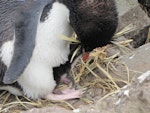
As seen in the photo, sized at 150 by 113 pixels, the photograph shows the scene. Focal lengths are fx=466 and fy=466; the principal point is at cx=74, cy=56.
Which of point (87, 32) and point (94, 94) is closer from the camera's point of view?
point (87, 32)

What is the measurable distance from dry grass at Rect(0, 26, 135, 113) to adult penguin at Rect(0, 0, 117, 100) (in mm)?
60

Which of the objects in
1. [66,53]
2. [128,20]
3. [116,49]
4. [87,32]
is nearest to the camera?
[87,32]

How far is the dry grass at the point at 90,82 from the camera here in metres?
2.73

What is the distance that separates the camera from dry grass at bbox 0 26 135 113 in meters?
2.73

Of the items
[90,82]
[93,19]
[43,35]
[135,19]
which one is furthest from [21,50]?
[135,19]

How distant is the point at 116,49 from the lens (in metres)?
3.17

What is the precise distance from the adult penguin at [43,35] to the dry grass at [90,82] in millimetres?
60

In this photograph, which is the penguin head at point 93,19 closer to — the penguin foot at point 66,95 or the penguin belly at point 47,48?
the penguin belly at point 47,48

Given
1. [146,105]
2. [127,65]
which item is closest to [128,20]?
[127,65]

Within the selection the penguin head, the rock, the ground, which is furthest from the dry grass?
the rock

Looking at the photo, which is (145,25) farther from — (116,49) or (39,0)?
(39,0)

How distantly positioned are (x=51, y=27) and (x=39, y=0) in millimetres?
160

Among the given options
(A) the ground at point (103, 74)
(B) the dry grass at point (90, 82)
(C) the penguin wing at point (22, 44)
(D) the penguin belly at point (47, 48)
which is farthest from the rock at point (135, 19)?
(C) the penguin wing at point (22, 44)

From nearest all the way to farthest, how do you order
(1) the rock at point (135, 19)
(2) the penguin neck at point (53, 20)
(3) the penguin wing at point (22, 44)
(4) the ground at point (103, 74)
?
(3) the penguin wing at point (22, 44) → (2) the penguin neck at point (53, 20) → (4) the ground at point (103, 74) → (1) the rock at point (135, 19)
